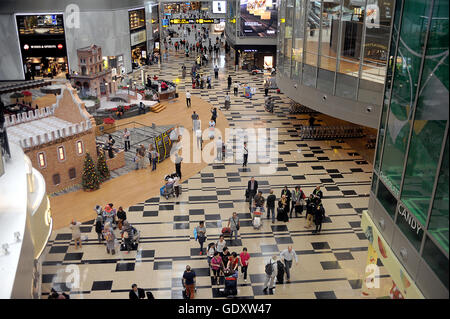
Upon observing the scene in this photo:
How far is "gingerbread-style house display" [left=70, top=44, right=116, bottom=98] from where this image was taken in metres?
27.1

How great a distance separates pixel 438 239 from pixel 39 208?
7911 mm

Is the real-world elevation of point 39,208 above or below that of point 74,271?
above

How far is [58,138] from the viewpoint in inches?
656

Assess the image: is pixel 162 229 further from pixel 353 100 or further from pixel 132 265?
pixel 353 100

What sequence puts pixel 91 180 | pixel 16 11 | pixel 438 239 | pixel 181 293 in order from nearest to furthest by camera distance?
pixel 438 239 < pixel 181 293 < pixel 91 180 < pixel 16 11

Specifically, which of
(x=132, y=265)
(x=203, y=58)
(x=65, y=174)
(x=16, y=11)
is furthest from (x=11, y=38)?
(x=132, y=265)

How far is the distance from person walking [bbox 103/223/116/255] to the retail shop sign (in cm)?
794

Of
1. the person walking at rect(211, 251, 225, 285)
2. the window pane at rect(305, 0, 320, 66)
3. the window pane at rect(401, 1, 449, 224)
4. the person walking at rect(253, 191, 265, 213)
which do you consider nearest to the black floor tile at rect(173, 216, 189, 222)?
the person walking at rect(253, 191, 265, 213)

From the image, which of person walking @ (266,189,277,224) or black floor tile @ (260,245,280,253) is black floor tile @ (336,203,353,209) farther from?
black floor tile @ (260,245,280,253)

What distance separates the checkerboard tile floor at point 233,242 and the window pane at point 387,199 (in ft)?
11.3

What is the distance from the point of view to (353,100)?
18172mm

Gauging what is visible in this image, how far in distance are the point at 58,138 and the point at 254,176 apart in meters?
7.68

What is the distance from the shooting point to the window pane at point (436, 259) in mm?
6106

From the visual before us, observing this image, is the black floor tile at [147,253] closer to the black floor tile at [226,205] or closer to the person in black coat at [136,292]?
the person in black coat at [136,292]
